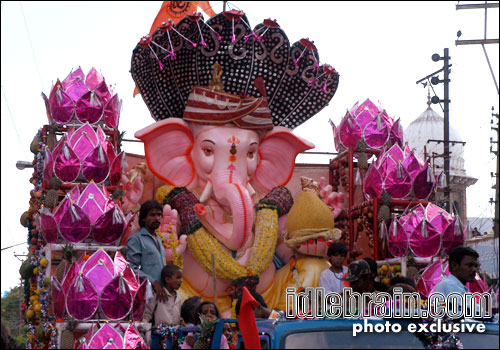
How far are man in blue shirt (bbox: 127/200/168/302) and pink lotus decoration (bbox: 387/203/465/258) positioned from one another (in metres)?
3.54

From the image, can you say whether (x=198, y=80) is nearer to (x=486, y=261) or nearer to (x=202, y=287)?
(x=202, y=287)

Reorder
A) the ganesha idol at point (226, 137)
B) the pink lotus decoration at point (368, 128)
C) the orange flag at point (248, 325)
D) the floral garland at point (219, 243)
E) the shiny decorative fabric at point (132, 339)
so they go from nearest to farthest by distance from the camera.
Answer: the orange flag at point (248, 325)
the shiny decorative fabric at point (132, 339)
the floral garland at point (219, 243)
the ganesha idol at point (226, 137)
the pink lotus decoration at point (368, 128)

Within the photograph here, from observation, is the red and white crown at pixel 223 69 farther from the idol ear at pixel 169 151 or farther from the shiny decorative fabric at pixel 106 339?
the shiny decorative fabric at pixel 106 339

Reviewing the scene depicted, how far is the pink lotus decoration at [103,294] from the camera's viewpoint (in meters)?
8.39

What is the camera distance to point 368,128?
40.5ft

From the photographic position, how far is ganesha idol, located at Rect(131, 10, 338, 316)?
36.9 feet

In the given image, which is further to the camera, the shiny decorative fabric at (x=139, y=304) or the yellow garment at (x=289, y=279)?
the yellow garment at (x=289, y=279)

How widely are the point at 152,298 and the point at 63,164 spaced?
258 cm

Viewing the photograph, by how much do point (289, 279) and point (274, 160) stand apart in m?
1.73

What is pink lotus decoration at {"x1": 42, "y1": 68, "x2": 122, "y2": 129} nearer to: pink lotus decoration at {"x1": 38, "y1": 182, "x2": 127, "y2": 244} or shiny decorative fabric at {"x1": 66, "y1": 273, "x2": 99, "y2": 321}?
pink lotus decoration at {"x1": 38, "y1": 182, "x2": 127, "y2": 244}

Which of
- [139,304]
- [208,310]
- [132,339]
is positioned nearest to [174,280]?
[139,304]

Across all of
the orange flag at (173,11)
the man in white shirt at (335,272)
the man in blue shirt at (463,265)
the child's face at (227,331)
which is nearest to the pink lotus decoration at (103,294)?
the man in white shirt at (335,272)

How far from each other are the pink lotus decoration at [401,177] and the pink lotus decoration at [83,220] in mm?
3583

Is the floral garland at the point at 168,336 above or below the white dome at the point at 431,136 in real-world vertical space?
below
